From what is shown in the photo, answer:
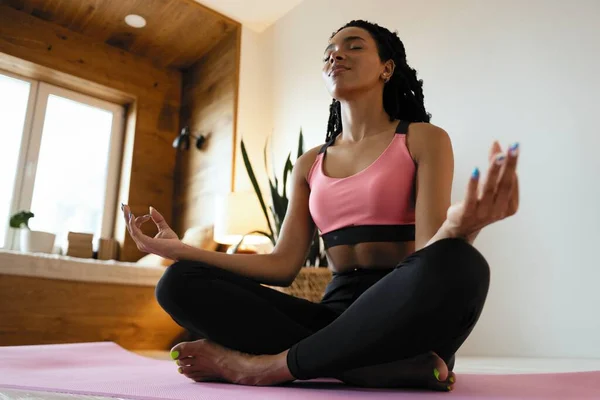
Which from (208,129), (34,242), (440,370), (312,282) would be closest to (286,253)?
(440,370)

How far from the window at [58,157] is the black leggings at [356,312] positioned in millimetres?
2920

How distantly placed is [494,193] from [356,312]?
281 mm

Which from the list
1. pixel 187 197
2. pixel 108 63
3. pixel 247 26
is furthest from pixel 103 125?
pixel 247 26

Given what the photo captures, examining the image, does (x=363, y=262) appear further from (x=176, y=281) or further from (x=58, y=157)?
(x=58, y=157)

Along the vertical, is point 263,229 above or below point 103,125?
below

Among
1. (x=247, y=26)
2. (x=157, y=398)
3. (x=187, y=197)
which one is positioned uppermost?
(x=247, y=26)

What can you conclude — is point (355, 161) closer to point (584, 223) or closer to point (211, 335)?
point (211, 335)

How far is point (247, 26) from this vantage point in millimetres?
3764

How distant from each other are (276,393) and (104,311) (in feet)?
6.64

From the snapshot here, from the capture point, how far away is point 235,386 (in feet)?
2.80

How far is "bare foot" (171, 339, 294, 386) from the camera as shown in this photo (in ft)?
2.77

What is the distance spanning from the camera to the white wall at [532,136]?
6.02 ft

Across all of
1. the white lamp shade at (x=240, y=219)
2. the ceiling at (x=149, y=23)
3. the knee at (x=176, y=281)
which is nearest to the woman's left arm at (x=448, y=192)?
the knee at (x=176, y=281)

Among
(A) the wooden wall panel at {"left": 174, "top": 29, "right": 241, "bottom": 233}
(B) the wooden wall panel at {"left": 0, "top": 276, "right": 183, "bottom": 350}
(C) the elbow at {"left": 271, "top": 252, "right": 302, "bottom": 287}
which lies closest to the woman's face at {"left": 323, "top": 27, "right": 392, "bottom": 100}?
(C) the elbow at {"left": 271, "top": 252, "right": 302, "bottom": 287}
